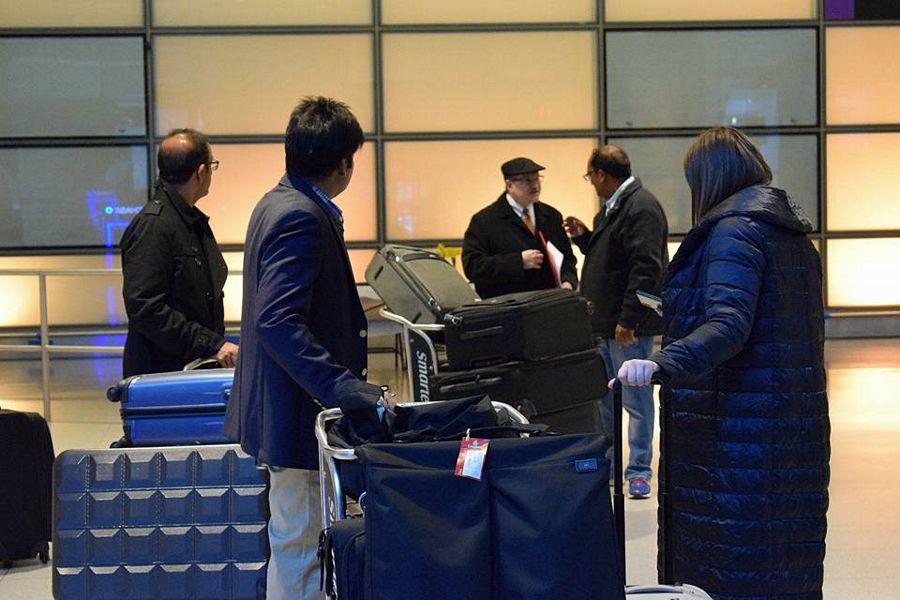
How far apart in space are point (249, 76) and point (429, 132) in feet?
5.82

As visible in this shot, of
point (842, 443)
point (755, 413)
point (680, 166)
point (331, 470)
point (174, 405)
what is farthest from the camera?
point (680, 166)

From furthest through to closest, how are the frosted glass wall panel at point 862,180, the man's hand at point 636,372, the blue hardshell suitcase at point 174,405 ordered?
the frosted glass wall panel at point 862,180, the blue hardshell suitcase at point 174,405, the man's hand at point 636,372

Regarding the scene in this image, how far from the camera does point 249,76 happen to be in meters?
12.3

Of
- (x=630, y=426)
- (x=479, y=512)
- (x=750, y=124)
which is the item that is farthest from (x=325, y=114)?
(x=750, y=124)

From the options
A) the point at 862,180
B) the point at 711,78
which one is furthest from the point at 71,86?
the point at 862,180

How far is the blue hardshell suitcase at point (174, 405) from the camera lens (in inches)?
167

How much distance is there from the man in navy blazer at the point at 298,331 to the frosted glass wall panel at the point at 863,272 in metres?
10.4

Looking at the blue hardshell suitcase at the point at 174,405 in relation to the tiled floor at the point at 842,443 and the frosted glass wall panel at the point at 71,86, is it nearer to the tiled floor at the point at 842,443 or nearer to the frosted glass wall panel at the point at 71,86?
the tiled floor at the point at 842,443

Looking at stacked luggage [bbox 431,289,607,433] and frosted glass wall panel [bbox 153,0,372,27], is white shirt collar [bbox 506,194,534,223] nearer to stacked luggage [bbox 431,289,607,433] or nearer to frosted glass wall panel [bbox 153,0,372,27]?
stacked luggage [bbox 431,289,607,433]

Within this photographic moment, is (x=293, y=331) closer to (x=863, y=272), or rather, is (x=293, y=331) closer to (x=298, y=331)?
(x=298, y=331)

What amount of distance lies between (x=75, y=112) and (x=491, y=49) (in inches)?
157

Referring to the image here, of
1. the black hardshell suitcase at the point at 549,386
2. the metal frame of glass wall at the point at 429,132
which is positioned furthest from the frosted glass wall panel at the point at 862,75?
the black hardshell suitcase at the point at 549,386

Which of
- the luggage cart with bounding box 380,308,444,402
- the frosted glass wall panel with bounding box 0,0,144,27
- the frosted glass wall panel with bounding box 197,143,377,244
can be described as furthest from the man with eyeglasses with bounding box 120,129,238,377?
the frosted glass wall panel with bounding box 0,0,144,27

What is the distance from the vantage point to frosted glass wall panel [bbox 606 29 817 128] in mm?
12531
